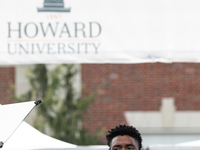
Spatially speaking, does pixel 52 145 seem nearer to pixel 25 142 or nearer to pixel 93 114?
pixel 25 142

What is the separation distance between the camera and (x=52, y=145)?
491 centimetres

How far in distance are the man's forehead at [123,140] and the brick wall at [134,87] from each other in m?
9.32

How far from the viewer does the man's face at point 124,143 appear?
3826 millimetres

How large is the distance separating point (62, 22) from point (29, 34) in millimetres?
312

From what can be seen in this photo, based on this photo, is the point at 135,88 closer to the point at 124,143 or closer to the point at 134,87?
the point at 134,87

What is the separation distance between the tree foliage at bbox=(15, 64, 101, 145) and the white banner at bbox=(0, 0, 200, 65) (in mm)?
6150

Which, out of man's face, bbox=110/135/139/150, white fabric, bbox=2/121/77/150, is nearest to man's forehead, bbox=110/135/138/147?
man's face, bbox=110/135/139/150

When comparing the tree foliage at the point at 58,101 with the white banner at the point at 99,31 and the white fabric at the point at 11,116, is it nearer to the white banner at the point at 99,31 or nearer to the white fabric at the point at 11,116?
the white banner at the point at 99,31

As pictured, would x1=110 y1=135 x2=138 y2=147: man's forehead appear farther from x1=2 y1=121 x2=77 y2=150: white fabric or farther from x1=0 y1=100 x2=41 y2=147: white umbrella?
x1=2 y1=121 x2=77 y2=150: white fabric

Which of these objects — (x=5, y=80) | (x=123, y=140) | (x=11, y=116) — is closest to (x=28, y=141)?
(x=11, y=116)

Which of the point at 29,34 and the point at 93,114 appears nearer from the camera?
the point at 29,34

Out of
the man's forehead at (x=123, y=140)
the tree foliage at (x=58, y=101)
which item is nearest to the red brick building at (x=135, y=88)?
the tree foliage at (x=58, y=101)

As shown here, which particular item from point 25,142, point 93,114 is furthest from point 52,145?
point 93,114

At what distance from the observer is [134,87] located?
43.6 feet
